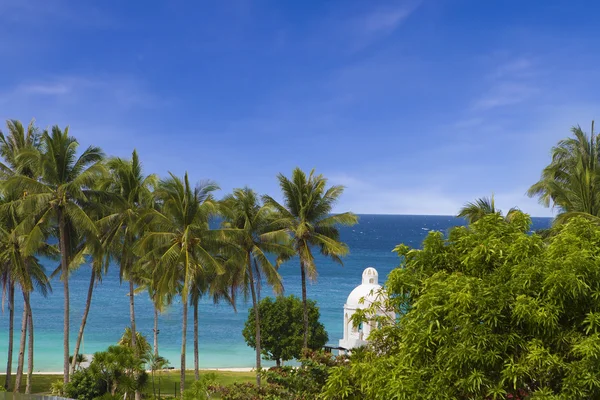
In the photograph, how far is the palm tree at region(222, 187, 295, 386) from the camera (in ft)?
97.8

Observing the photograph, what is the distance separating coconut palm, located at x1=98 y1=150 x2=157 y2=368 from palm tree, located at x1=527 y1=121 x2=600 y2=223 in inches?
754

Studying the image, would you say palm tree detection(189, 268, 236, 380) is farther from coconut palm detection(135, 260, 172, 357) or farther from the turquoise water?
the turquoise water

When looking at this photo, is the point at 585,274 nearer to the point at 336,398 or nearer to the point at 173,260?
the point at 336,398

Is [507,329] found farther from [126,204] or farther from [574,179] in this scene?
[126,204]

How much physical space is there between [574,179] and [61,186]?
21.6m

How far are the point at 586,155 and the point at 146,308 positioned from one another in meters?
87.0

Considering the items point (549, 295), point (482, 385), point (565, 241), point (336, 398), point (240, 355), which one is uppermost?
point (565, 241)

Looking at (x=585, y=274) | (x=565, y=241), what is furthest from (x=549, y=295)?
(x=565, y=241)

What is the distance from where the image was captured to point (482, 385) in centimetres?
1227

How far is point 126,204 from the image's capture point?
2938cm

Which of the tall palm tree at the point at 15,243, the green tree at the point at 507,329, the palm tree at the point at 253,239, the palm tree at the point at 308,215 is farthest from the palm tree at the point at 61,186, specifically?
the green tree at the point at 507,329

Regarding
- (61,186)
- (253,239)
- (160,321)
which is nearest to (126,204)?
(61,186)

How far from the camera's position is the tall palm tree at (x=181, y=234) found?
85.6 feet

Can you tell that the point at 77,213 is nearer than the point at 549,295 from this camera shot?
No
